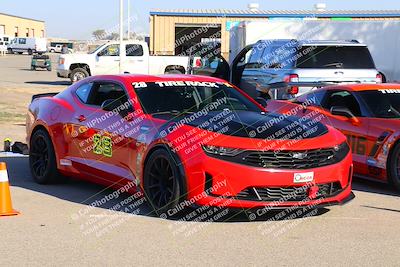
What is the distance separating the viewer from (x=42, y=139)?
25.2 ft

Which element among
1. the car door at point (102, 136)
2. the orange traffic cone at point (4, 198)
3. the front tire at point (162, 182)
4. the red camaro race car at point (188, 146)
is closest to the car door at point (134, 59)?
the red camaro race car at point (188, 146)

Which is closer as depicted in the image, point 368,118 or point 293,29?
point 368,118

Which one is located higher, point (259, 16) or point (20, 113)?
point (259, 16)

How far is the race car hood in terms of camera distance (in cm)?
580

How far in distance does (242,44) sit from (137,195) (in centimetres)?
1585

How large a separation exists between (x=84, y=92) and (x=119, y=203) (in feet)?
5.61

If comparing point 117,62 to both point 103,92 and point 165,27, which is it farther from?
point 103,92

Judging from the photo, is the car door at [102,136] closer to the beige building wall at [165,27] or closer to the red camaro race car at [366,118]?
the red camaro race car at [366,118]

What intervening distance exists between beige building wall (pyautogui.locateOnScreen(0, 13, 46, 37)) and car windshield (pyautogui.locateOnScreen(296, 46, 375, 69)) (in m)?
99.2

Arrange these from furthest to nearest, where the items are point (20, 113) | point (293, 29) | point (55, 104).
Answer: point (293, 29) < point (20, 113) < point (55, 104)

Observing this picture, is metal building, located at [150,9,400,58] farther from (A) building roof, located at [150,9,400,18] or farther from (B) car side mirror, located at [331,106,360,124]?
(B) car side mirror, located at [331,106,360,124]

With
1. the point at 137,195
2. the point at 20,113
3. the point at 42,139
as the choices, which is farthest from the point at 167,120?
the point at 20,113

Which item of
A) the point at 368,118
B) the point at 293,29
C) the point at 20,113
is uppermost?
the point at 293,29

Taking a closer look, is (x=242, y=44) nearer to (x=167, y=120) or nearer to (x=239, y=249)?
(x=167, y=120)
